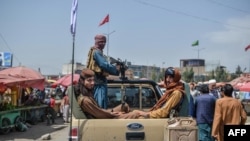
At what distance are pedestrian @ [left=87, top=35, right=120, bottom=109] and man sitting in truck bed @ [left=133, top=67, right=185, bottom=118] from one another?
0.93 metres

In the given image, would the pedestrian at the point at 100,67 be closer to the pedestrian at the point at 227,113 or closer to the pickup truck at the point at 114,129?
the pickup truck at the point at 114,129

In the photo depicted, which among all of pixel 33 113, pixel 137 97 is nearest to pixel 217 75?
pixel 33 113

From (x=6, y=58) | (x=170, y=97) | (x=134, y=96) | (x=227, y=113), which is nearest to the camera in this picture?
(x=170, y=97)

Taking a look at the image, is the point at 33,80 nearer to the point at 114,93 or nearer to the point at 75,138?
the point at 114,93

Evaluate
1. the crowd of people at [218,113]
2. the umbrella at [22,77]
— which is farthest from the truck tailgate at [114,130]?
the umbrella at [22,77]

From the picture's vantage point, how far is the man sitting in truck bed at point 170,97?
5188 mm

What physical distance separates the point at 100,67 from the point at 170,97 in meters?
1.27

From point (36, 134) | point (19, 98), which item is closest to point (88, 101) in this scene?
point (36, 134)

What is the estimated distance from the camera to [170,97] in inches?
210

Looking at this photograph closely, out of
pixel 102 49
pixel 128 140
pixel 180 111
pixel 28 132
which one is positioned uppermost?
pixel 102 49

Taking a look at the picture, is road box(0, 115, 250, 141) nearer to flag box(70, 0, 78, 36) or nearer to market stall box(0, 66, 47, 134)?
market stall box(0, 66, 47, 134)

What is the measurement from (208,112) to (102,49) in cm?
237

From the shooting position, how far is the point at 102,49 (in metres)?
6.24

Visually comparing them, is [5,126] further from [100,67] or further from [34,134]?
[100,67]
